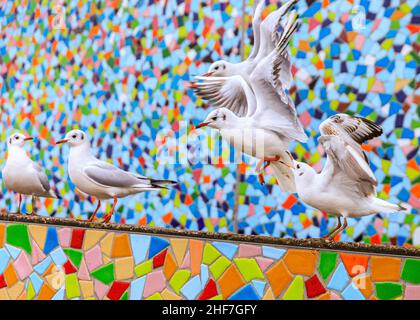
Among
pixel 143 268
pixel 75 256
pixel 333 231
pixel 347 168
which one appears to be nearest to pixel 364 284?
pixel 333 231

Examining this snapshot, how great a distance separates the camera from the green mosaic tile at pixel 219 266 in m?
1.88

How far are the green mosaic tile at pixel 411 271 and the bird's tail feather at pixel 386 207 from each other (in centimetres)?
14

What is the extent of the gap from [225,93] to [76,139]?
1.72 feet

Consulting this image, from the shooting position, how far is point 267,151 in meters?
1.93

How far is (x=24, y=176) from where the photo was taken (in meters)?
2.32

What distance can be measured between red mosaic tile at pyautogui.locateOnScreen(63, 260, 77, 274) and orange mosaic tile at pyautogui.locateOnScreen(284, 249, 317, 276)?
673 millimetres

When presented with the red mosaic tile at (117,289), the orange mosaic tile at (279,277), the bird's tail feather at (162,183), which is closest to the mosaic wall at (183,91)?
the bird's tail feather at (162,183)

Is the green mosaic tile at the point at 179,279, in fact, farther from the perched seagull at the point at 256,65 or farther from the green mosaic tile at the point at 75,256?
the perched seagull at the point at 256,65

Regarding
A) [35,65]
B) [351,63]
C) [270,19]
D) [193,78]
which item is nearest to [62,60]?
[35,65]

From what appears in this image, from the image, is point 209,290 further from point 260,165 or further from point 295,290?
point 260,165

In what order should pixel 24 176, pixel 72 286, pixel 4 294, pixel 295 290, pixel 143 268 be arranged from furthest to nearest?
pixel 24 176
pixel 4 294
pixel 72 286
pixel 143 268
pixel 295 290

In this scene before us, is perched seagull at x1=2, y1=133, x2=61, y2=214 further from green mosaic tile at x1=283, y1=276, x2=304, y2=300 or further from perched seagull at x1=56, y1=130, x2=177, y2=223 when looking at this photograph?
green mosaic tile at x1=283, y1=276, x2=304, y2=300

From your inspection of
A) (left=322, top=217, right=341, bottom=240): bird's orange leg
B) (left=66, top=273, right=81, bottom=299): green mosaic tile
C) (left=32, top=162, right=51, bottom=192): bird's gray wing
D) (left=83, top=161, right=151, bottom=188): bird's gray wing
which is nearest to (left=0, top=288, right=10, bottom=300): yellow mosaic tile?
(left=66, top=273, right=81, bottom=299): green mosaic tile

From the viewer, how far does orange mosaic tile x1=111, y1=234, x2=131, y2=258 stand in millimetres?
2023
